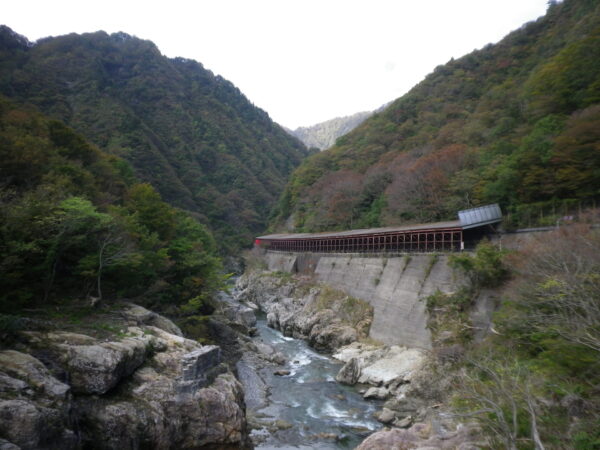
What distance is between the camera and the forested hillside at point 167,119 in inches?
2197

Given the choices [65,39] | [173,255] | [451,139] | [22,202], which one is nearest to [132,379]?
[22,202]

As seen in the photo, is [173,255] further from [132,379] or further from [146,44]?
[146,44]

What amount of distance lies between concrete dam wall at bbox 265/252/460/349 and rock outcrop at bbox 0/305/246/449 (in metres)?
11.2

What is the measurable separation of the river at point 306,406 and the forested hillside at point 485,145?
1471 cm

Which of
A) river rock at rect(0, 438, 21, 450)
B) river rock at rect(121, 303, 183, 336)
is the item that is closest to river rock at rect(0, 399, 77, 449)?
river rock at rect(0, 438, 21, 450)

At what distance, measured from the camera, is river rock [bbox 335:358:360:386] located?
16844 mm

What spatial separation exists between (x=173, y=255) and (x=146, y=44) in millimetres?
110528

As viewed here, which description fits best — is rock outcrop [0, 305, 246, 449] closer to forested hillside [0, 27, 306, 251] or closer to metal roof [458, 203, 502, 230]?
metal roof [458, 203, 502, 230]

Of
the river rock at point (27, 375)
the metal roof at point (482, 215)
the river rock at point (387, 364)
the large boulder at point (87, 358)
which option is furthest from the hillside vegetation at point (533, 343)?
the river rock at point (27, 375)

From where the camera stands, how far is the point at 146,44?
4028 inches

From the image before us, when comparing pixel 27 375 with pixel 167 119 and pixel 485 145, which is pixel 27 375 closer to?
pixel 485 145

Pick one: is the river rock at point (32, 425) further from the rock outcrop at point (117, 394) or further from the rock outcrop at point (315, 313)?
the rock outcrop at point (315, 313)

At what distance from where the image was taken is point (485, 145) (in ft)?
94.3

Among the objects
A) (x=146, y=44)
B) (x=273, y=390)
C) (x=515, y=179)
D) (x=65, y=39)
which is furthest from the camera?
(x=146, y=44)
